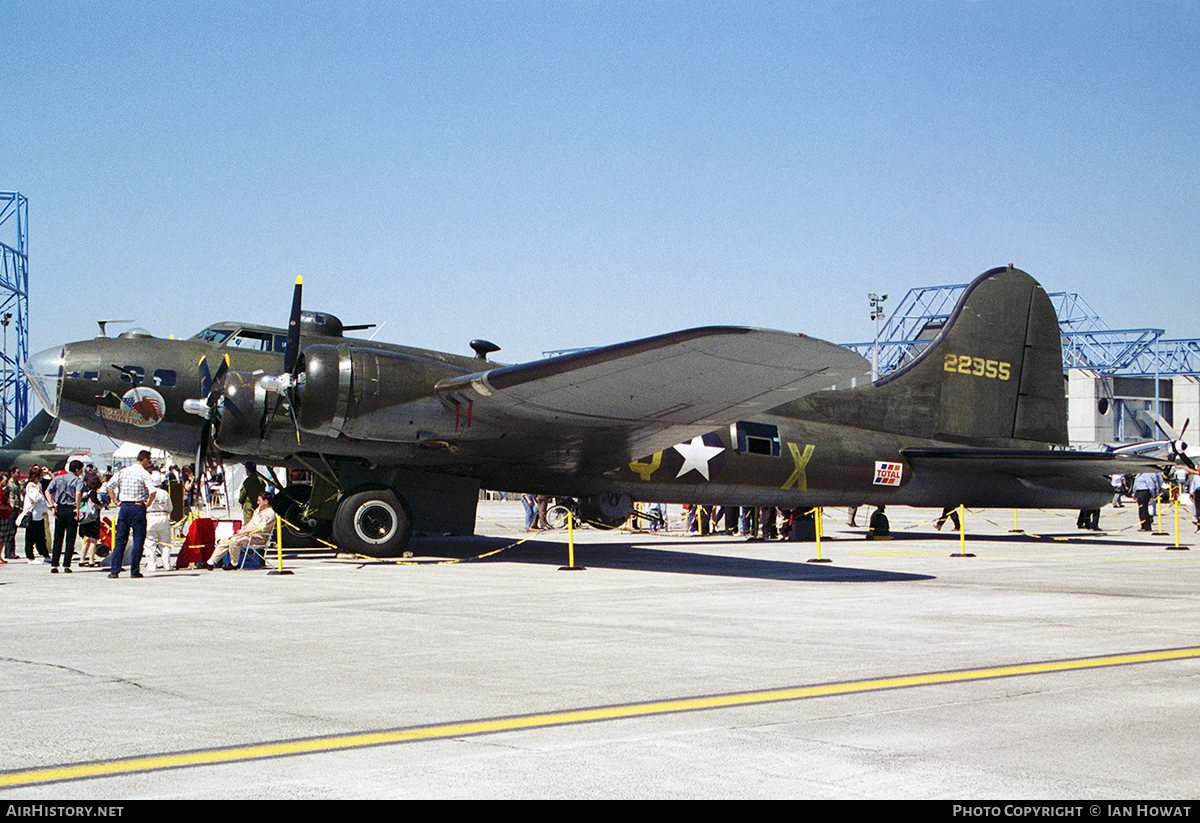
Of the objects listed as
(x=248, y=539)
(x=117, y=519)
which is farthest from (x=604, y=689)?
(x=248, y=539)

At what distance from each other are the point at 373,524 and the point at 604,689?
40.1 feet

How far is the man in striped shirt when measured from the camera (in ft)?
52.9

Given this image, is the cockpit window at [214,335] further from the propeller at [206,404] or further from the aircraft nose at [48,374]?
the aircraft nose at [48,374]

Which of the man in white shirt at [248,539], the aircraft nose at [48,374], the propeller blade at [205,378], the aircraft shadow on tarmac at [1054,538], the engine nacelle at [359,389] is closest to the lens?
the engine nacelle at [359,389]

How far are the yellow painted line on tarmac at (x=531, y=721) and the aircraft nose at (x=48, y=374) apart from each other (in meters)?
14.9

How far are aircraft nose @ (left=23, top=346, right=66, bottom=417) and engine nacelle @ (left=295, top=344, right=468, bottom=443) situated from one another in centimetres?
441

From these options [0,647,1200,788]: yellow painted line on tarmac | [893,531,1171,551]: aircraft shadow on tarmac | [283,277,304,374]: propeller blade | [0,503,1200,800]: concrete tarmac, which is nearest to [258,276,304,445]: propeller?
[283,277,304,374]: propeller blade

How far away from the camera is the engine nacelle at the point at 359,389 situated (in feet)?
54.4

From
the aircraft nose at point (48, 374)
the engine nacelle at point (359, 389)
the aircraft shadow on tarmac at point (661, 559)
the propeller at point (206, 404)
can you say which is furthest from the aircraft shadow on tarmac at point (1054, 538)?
the aircraft nose at point (48, 374)

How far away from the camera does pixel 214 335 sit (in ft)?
63.5

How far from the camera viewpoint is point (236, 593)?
13477 mm

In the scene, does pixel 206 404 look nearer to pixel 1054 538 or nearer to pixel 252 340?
pixel 252 340

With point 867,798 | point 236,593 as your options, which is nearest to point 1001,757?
point 867,798

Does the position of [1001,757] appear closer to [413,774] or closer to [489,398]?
[413,774]
